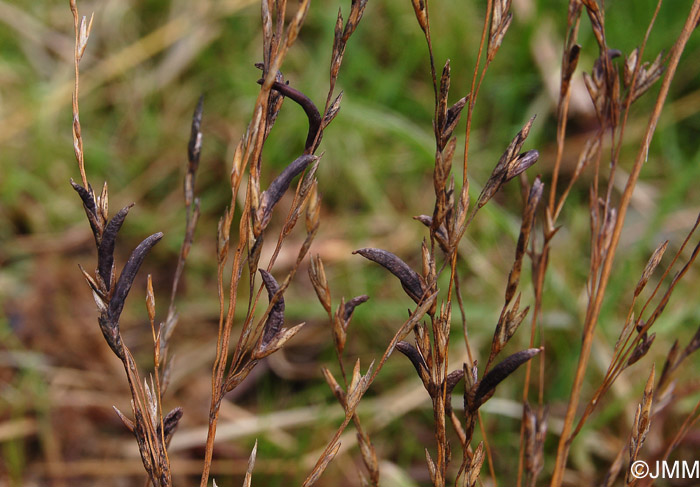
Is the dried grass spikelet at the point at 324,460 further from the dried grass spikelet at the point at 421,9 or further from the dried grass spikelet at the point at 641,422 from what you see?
the dried grass spikelet at the point at 421,9

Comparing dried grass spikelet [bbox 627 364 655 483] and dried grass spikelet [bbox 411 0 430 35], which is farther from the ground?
dried grass spikelet [bbox 411 0 430 35]

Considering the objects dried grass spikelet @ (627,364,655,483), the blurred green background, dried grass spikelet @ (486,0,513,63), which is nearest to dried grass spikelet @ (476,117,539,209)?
dried grass spikelet @ (486,0,513,63)

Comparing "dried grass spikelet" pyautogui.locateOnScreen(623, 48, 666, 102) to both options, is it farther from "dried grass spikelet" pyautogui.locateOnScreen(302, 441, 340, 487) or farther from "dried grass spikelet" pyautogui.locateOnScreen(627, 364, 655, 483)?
"dried grass spikelet" pyautogui.locateOnScreen(302, 441, 340, 487)

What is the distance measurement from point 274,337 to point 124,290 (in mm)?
145

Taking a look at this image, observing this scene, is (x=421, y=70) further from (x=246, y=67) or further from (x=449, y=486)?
(x=449, y=486)

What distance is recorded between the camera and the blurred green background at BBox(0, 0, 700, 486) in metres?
1.44

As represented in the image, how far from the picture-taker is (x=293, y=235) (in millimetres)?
1920

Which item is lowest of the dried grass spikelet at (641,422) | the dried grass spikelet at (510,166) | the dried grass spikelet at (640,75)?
the dried grass spikelet at (641,422)

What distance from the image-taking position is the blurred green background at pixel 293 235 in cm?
144

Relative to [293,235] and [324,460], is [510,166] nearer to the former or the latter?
[324,460]

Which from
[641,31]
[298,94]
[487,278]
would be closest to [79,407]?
[487,278]

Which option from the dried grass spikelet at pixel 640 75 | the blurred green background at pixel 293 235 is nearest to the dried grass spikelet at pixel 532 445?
the dried grass spikelet at pixel 640 75

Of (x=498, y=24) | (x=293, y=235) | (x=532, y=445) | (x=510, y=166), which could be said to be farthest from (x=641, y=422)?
(x=293, y=235)

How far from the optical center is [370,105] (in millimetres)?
1929
